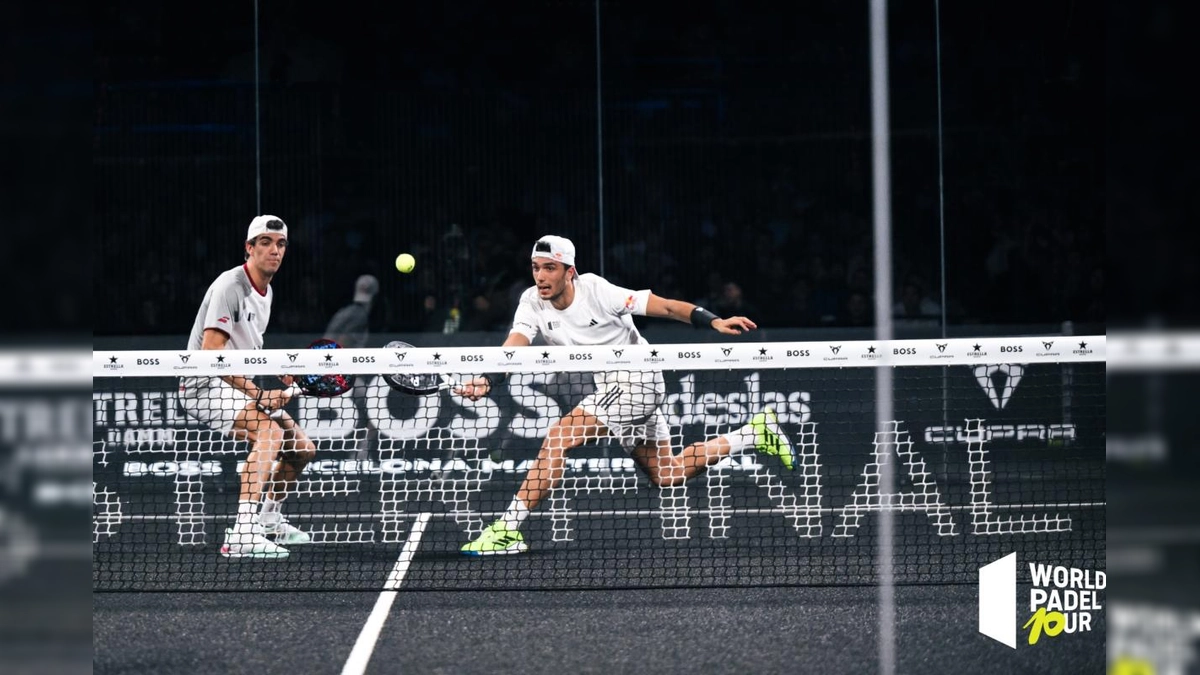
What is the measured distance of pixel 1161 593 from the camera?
130cm

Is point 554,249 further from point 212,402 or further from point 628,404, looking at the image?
point 212,402

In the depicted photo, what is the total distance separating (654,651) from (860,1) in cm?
765

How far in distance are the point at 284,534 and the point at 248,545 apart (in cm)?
46

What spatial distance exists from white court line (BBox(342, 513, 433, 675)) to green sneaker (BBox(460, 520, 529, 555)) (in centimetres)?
36

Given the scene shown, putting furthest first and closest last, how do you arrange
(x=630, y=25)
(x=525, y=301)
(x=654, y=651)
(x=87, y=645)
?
(x=630, y=25) → (x=525, y=301) → (x=654, y=651) → (x=87, y=645)

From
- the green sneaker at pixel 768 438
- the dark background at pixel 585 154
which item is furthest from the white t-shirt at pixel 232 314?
the dark background at pixel 585 154

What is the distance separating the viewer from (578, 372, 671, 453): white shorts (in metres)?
7.42

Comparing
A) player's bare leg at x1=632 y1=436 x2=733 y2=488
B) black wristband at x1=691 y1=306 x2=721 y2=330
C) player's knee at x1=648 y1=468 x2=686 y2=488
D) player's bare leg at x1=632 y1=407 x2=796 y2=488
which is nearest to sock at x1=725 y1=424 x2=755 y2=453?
player's bare leg at x1=632 y1=407 x2=796 y2=488

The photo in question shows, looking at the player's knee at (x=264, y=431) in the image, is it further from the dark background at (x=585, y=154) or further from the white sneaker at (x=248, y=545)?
the dark background at (x=585, y=154)

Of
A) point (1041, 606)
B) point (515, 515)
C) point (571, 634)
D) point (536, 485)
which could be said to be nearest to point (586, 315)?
point (536, 485)

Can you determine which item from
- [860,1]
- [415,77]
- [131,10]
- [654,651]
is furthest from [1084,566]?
[131,10]

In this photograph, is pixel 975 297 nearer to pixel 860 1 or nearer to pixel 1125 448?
pixel 860 1

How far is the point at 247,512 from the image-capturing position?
7.33 metres

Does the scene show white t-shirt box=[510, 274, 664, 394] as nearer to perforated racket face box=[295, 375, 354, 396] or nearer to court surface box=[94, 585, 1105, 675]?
perforated racket face box=[295, 375, 354, 396]
